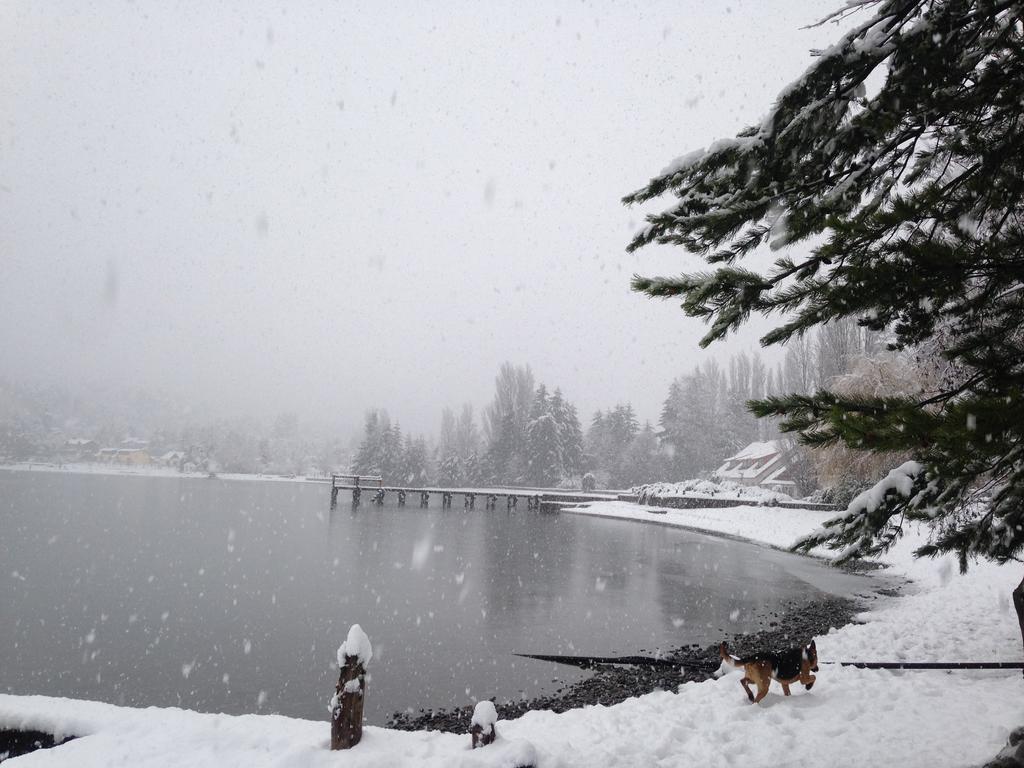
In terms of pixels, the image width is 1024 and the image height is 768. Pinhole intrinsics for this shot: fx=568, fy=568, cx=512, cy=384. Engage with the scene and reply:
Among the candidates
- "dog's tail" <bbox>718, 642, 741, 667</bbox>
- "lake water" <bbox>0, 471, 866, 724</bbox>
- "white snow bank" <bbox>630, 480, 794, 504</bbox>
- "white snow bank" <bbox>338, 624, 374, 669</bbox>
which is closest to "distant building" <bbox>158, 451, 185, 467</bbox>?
"lake water" <bbox>0, 471, 866, 724</bbox>

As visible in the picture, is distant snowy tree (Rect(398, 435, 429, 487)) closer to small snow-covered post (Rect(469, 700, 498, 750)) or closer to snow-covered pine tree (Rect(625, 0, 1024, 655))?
small snow-covered post (Rect(469, 700, 498, 750))

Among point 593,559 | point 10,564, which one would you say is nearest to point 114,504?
point 10,564

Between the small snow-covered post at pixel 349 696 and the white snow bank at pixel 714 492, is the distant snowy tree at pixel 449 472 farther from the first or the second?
the small snow-covered post at pixel 349 696

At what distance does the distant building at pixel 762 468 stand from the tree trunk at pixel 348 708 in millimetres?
46302

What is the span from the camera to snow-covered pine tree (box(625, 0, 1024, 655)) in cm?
257

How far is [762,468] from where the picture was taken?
52062 millimetres

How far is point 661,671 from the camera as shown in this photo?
384 inches

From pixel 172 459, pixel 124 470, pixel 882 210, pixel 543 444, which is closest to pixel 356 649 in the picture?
pixel 882 210

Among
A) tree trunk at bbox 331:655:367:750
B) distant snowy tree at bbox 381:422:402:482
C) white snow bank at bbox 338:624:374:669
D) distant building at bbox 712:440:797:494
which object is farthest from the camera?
distant snowy tree at bbox 381:422:402:482

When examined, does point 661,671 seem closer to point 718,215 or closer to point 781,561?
point 718,215

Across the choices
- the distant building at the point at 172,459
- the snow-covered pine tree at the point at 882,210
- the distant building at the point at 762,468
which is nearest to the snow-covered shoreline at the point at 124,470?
the distant building at the point at 172,459

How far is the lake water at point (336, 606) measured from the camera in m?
9.86

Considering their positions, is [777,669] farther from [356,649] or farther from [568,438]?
[568,438]

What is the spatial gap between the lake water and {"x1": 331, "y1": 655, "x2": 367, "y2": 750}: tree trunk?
4.09 metres
